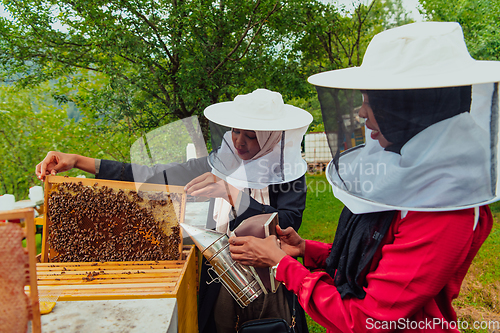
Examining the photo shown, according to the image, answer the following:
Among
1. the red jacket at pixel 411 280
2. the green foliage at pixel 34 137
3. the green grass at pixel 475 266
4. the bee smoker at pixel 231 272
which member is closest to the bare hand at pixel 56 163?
the bee smoker at pixel 231 272

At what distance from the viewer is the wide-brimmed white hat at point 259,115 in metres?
2.20

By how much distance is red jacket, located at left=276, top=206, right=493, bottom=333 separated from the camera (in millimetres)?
1111

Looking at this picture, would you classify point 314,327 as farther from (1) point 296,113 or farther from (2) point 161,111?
(2) point 161,111

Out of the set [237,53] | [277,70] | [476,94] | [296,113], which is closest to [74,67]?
[237,53]

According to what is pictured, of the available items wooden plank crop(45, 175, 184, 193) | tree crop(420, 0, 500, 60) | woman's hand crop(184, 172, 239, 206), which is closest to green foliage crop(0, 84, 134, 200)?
wooden plank crop(45, 175, 184, 193)

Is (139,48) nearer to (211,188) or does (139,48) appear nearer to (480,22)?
(211,188)

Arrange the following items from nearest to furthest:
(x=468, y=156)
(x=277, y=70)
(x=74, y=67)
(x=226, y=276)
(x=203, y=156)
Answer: (x=468, y=156)
(x=226, y=276)
(x=203, y=156)
(x=74, y=67)
(x=277, y=70)

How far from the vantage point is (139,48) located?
4.43 metres

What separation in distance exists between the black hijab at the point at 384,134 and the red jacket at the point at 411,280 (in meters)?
0.05

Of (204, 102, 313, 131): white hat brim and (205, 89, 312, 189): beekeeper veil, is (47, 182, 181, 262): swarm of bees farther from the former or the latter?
(204, 102, 313, 131): white hat brim

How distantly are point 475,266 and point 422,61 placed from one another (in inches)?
210

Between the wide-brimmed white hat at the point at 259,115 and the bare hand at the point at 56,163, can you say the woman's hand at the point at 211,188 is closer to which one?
the wide-brimmed white hat at the point at 259,115

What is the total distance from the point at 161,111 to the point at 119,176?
118 inches

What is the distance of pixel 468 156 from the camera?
1093 millimetres
